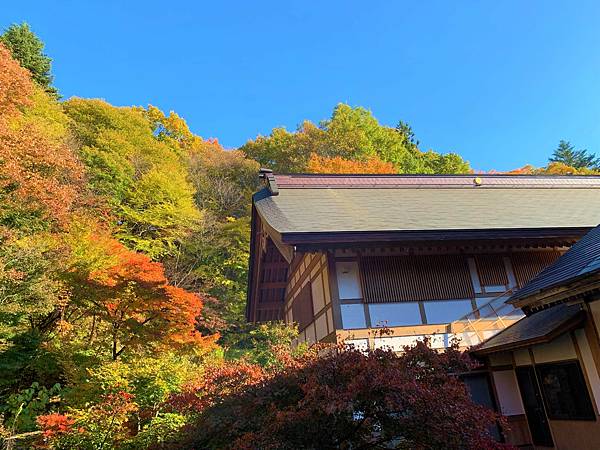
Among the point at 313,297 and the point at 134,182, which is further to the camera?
the point at 134,182

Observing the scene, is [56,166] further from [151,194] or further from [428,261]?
[428,261]

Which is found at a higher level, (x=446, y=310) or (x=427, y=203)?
(x=427, y=203)

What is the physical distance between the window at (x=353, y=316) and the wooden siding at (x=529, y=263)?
13.0 ft

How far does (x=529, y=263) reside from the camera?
9.38 metres

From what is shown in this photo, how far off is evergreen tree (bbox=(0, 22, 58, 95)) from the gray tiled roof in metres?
23.4

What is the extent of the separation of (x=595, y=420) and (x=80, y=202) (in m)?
17.9

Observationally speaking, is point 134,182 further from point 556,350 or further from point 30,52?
point 556,350

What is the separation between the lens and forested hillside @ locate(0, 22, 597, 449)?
8102 millimetres

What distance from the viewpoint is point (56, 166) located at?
44.2 ft

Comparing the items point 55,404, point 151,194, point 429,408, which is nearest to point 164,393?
point 55,404

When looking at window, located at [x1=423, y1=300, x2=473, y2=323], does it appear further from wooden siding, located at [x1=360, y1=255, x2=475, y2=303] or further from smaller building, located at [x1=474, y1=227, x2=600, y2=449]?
smaller building, located at [x1=474, y1=227, x2=600, y2=449]

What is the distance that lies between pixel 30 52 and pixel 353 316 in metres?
29.5

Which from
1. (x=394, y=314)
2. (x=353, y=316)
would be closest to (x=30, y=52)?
(x=353, y=316)

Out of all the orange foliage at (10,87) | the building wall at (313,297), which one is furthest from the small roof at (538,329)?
the orange foliage at (10,87)
